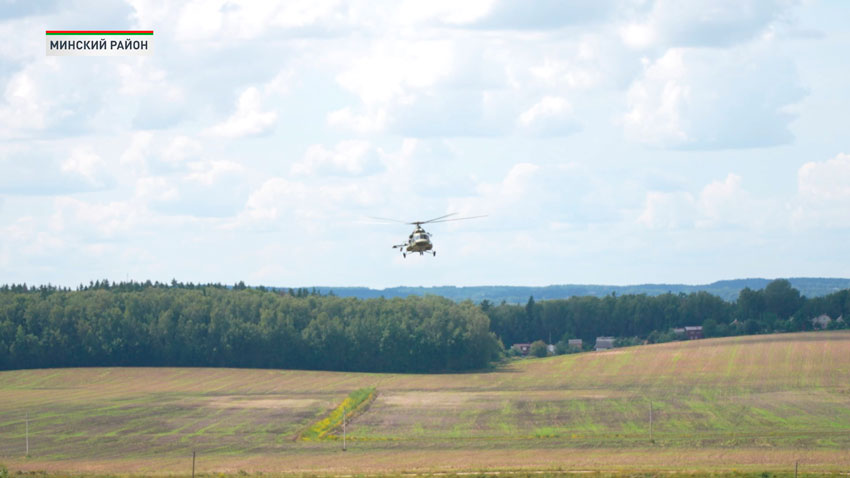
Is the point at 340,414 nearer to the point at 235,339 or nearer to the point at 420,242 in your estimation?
the point at 420,242

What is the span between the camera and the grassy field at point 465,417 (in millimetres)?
67438

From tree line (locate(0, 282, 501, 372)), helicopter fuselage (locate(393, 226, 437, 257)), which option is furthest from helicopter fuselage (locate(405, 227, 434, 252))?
tree line (locate(0, 282, 501, 372))

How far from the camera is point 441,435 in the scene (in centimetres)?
8038

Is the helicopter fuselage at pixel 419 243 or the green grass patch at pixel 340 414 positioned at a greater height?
the helicopter fuselage at pixel 419 243

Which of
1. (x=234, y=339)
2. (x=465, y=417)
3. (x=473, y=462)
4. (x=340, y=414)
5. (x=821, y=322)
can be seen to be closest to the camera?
(x=473, y=462)

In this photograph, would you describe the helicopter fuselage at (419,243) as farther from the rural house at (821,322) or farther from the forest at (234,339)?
the rural house at (821,322)

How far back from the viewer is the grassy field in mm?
67438

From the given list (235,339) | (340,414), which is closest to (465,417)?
(340,414)

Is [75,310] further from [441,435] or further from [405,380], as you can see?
[441,435]

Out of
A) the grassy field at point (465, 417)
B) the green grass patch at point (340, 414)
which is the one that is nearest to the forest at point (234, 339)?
the grassy field at point (465, 417)

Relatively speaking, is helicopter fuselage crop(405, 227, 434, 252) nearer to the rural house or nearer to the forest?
the forest

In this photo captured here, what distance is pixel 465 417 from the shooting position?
299ft

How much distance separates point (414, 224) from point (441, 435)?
52.7ft

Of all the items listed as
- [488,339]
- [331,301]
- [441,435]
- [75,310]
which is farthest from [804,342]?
[75,310]
